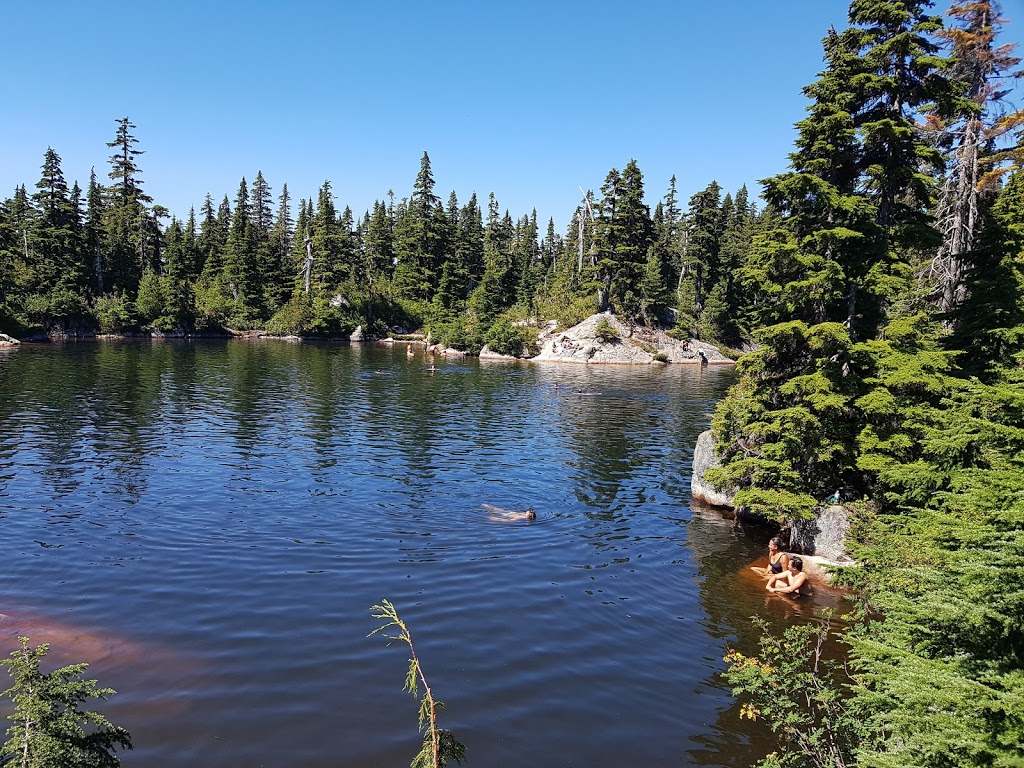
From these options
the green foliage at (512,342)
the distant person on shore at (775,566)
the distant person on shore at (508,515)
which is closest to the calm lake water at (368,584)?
the distant person on shore at (508,515)

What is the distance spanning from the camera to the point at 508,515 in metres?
21.8

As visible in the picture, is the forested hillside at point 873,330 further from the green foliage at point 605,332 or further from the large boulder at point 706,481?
the green foliage at point 605,332

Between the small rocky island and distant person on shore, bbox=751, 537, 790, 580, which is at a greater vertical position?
the small rocky island

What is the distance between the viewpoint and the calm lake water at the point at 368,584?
10.5m

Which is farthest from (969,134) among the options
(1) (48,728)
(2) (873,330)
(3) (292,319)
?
(3) (292,319)

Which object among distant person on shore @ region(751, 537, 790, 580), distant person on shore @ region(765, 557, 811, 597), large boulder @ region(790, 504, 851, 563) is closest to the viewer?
distant person on shore @ region(765, 557, 811, 597)

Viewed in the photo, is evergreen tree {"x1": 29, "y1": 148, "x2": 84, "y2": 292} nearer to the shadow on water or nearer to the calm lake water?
the calm lake water

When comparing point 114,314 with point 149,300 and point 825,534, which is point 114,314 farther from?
point 825,534

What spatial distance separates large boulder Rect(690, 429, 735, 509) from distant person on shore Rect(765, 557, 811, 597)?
653 cm

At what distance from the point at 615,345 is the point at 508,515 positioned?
195ft

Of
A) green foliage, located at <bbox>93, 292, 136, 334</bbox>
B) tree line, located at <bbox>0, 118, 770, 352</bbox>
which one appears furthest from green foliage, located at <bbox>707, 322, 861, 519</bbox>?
green foliage, located at <bbox>93, 292, 136, 334</bbox>

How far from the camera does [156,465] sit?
25.8m

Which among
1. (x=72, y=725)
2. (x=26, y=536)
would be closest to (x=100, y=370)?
(x=26, y=536)

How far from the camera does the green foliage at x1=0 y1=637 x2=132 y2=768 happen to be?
504 cm
